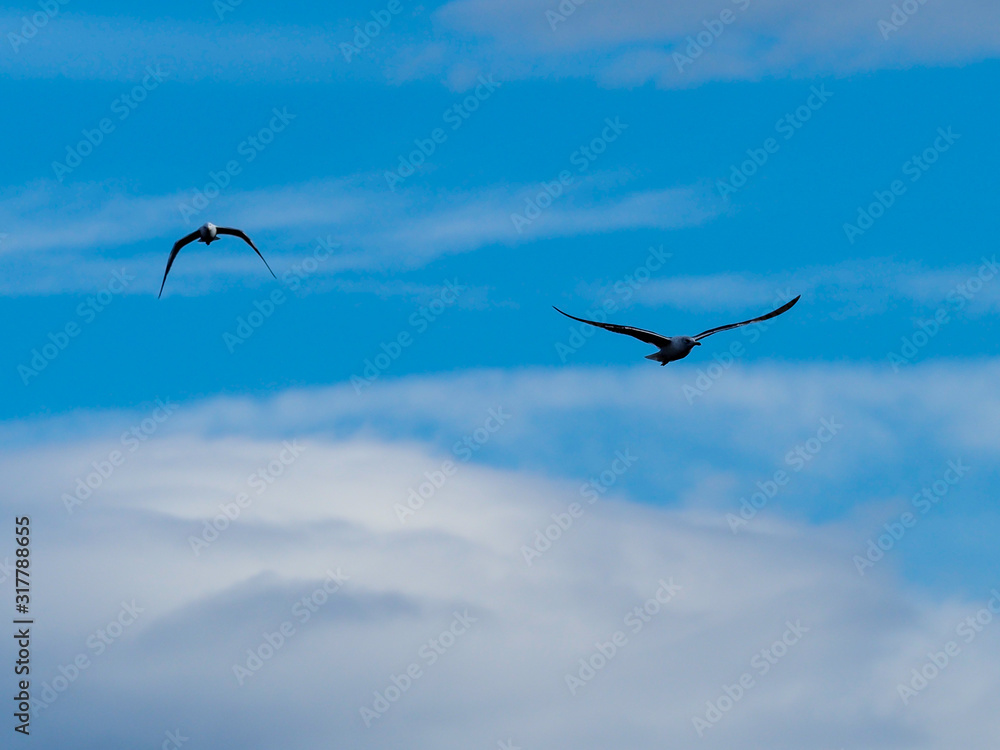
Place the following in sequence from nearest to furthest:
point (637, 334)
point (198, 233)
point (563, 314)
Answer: point (563, 314), point (637, 334), point (198, 233)

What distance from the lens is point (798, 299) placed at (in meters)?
138

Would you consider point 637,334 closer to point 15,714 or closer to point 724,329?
point 724,329

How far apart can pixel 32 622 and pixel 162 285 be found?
105 feet

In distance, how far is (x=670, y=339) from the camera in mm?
143250

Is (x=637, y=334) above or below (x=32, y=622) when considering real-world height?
above

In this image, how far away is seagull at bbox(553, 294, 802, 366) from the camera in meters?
141

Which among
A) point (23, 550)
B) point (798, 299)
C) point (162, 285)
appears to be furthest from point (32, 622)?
point (798, 299)

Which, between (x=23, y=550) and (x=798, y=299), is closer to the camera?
(x=798, y=299)

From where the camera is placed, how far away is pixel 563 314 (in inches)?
5221

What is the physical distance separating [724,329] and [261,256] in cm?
3177

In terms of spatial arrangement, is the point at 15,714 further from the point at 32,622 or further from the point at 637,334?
the point at 637,334

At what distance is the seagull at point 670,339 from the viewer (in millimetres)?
141250

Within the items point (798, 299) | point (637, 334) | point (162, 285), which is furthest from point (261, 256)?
point (798, 299)

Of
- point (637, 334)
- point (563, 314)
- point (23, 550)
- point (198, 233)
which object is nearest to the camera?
point (563, 314)
